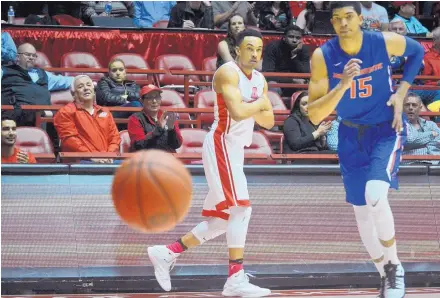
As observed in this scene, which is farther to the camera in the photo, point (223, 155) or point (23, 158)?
point (23, 158)

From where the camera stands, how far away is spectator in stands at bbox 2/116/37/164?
9.35 meters

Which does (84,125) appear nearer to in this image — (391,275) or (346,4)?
(346,4)

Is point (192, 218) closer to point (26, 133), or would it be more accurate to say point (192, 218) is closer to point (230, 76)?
point (230, 76)

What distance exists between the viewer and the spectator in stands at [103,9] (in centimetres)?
1439

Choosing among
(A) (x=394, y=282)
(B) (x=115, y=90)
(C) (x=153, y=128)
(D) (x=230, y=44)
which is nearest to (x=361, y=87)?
(A) (x=394, y=282)

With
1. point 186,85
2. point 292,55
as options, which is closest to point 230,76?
point 186,85

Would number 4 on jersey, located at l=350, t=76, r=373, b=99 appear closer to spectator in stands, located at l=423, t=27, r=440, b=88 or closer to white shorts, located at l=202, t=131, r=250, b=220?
white shorts, located at l=202, t=131, r=250, b=220

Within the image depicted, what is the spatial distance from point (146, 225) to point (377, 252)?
5.77 feet

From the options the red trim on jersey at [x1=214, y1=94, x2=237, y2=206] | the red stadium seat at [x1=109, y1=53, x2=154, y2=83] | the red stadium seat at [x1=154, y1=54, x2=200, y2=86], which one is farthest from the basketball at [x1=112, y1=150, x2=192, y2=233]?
the red stadium seat at [x1=154, y1=54, x2=200, y2=86]

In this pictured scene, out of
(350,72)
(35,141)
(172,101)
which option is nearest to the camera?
(350,72)

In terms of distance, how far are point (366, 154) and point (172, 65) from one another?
6.36 metres

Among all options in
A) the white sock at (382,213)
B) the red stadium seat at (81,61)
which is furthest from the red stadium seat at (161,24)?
the white sock at (382,213)

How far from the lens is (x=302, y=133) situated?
10.6 m

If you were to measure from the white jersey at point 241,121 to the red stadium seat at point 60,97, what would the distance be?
421 centimetres
